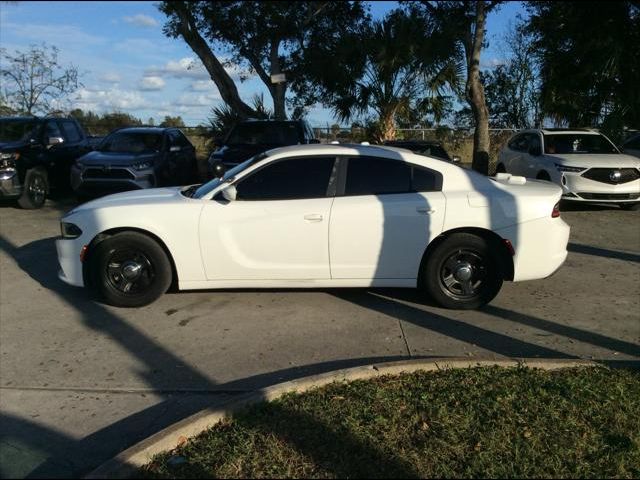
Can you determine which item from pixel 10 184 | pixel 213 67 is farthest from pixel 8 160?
pixel 213 67

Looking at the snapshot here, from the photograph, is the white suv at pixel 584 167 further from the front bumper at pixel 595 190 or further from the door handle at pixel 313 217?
the door handle at pixel 313 217

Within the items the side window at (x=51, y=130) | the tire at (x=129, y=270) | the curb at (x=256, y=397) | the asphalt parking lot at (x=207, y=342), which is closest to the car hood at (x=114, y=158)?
the side window at (x=51, y=130)

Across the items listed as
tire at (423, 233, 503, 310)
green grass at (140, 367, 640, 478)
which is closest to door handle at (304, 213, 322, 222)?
tire at (423, 233, 503, 310)

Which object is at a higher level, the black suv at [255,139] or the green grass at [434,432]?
the black suv at [255,139]

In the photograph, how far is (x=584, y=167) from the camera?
37.3 feet

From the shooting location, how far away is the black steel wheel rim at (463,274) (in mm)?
5793

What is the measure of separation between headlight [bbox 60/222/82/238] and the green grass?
3069 millimetres

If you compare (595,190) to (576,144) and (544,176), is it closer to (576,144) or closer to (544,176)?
(544,176)

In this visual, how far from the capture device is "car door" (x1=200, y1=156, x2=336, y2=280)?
5676 millimetres

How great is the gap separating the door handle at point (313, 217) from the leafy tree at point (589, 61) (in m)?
8.27

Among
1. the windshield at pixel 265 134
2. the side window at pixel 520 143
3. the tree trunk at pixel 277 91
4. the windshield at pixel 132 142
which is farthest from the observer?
the tree trunk at pixel 277 91

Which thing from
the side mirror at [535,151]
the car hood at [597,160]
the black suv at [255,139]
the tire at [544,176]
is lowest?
the tire at [544,176]

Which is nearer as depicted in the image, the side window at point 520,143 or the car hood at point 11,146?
the car hood at point 11,146

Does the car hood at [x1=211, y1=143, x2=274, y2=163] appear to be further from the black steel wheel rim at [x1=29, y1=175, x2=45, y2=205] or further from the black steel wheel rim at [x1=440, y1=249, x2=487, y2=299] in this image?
the black steel wheel rim at [x1=440, y1=249, x2=487, y2=299]
